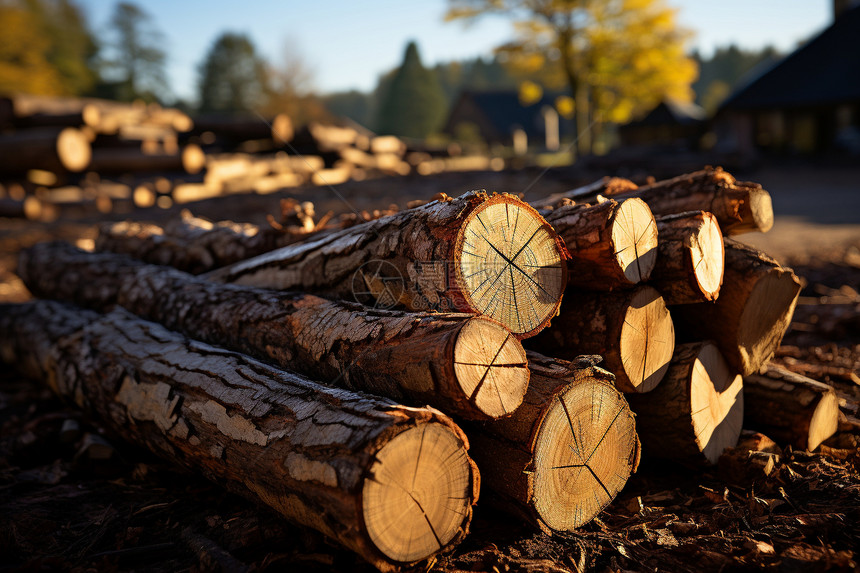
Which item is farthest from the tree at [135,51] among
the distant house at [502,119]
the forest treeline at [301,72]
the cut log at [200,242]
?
the cut log at [200,242]

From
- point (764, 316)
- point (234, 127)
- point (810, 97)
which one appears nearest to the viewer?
point (764, 316)

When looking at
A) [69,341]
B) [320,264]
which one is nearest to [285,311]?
[320,264]

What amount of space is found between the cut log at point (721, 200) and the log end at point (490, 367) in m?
1.80

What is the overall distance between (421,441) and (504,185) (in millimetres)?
12867

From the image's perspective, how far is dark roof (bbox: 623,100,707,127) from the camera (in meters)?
32.2

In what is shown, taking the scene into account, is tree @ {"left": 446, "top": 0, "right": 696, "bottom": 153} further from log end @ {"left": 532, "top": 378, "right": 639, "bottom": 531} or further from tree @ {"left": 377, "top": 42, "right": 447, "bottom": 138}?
log end @ {"left": 532, "top": 378, "right": 639, "bottom": 531}

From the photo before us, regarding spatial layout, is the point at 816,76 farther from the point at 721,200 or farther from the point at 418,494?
the point at 418,494

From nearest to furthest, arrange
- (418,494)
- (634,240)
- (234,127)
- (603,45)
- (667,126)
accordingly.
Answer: (418,494) < (634,240) < (234,127) < (603,45) < (667,126)

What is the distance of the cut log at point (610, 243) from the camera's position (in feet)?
8.70

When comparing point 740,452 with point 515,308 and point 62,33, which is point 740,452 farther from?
point 62,33

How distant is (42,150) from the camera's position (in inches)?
496

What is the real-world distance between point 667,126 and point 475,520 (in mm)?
34828

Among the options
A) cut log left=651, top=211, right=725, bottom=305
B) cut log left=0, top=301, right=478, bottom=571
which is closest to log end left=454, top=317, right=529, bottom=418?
cut log left=0, top=301, right=478, bottom=571

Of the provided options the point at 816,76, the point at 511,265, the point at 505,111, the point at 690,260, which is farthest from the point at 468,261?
the point at 505,111
